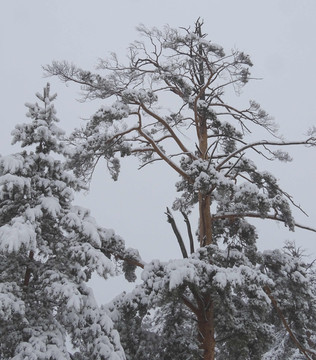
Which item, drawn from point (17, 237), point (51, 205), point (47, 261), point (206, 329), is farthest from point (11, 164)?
point (206, 329)

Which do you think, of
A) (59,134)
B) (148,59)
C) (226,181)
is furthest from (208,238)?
(148,59)

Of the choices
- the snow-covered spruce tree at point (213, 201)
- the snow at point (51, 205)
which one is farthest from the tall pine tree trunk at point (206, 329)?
the snow at point (51, 205)

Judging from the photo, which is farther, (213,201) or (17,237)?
(213,201)

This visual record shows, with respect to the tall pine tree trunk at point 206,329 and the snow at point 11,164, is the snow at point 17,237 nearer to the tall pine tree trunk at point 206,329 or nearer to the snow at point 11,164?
the snow at point 11,164

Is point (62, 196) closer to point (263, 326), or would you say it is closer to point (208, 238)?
point (208, 238)

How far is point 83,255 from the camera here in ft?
23.4

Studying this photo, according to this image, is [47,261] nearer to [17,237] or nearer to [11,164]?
[17,237]

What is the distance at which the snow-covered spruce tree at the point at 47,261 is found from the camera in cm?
652

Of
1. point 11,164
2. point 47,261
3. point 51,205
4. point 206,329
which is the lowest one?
point 206,329

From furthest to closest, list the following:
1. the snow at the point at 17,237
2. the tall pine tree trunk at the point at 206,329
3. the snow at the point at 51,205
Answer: the tall pine tree trunk at the point at 206,329
the snow at the point at 51,205
the snow at the point at 17,237

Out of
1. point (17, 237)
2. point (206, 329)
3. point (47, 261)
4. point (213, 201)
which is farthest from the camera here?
point (213, 201)

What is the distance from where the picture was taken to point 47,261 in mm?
7633

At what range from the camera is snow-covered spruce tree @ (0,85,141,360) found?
652 cm

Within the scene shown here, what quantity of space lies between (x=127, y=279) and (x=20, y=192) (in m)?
4.72
